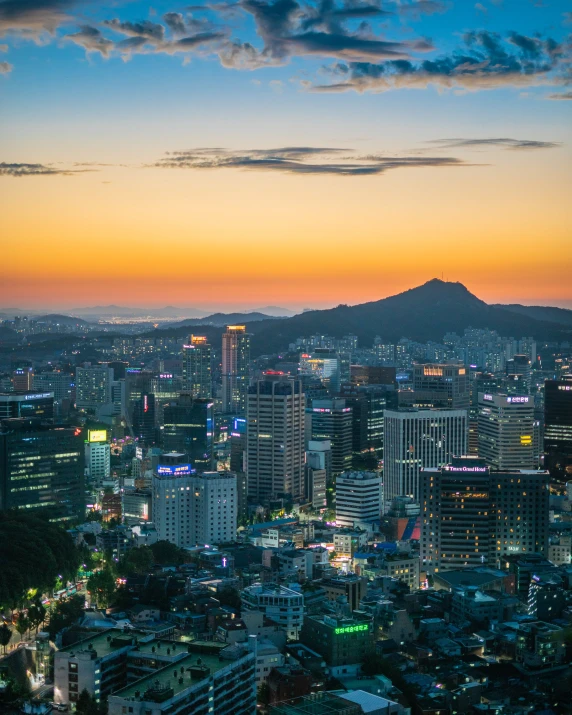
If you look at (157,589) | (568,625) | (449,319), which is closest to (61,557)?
(157,589)

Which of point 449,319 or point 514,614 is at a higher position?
point 449,319

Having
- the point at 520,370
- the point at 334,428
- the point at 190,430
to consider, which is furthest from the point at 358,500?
the point at 520,370

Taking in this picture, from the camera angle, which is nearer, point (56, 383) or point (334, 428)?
point (334, 428)

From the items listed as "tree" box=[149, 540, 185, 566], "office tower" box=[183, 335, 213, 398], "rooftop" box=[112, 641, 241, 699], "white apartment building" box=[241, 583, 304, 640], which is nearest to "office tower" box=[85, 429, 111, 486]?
"tree" box=[149, 540, 185, 566]

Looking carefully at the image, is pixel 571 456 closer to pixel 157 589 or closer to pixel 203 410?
pixel 203 410

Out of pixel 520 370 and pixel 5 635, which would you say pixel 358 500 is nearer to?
pixel 5 635

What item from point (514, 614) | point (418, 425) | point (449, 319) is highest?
point (449, 319)

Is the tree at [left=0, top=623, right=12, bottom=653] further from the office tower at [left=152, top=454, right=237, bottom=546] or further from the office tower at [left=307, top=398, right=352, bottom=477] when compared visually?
the office tower at [left=307, top=398, right=352, bottom=477]
